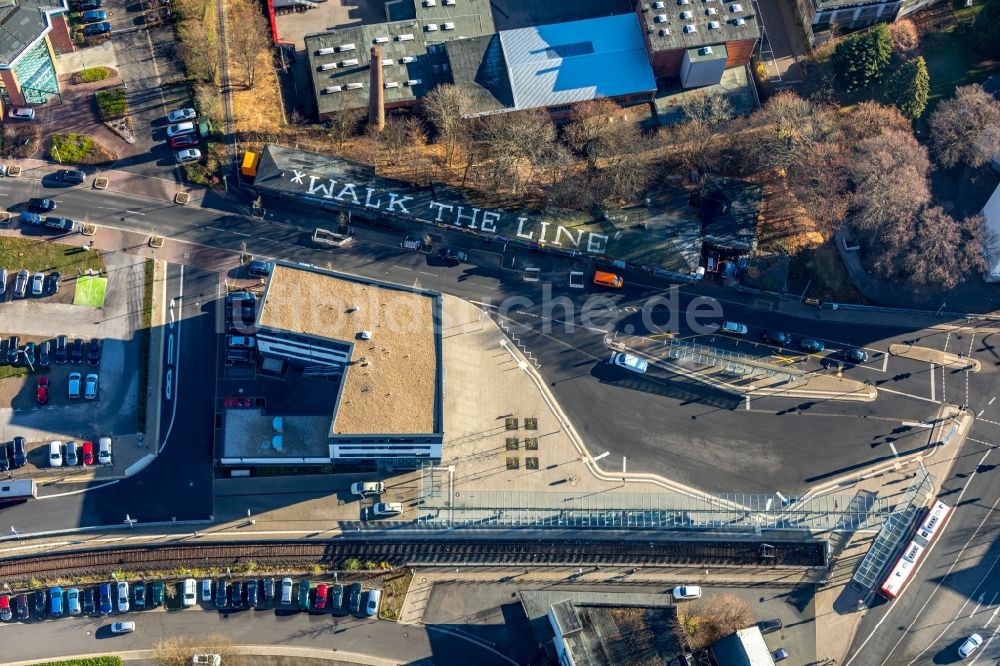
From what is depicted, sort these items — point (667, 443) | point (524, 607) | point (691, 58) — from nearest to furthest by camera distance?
point (524, 607), point (667, 443), point (691, 58)

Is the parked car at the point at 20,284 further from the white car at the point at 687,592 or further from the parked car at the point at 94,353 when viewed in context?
the white car at the point at 687,592

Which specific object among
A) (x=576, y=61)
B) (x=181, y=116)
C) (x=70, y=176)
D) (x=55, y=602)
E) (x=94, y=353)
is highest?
(x=181, y=116)

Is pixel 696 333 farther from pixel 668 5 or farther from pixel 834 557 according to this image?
pixel 668 5

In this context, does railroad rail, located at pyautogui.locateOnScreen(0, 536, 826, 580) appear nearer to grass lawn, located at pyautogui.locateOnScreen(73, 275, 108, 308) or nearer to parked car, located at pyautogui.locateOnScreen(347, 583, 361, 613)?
parked car, located at pyautogui.locateOnScreen(347, 583, 361, 613)

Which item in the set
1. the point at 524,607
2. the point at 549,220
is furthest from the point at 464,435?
the point at 549,220

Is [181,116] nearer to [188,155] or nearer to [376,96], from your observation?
[188,155]

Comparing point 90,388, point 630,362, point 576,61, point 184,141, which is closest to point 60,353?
point 90,388
